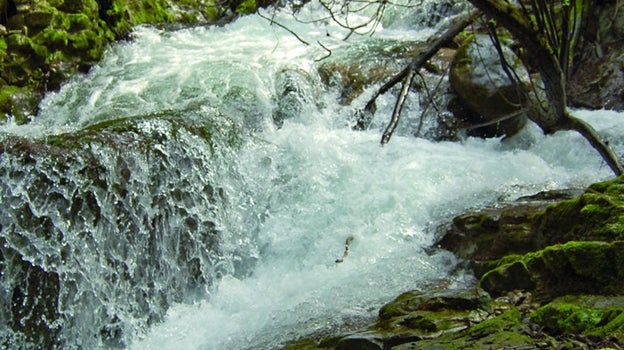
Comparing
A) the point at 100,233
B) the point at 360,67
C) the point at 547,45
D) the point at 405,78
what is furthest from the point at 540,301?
the point at 360,67

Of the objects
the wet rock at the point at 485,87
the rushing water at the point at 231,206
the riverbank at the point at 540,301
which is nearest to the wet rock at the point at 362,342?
the riverbank at the point at 540,301

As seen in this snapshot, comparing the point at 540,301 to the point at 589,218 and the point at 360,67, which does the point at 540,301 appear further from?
the point at 360,67

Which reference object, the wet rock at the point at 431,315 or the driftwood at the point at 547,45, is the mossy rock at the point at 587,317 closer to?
the wet rock at the point at 431,315

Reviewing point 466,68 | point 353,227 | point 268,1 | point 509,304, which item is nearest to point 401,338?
point 509,304

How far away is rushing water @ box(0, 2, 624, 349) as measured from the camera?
445 centimetres

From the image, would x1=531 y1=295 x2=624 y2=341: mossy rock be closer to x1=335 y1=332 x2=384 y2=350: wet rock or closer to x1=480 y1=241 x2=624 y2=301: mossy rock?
x1=480 y1=241 x2=624 y2=301: mossy rock

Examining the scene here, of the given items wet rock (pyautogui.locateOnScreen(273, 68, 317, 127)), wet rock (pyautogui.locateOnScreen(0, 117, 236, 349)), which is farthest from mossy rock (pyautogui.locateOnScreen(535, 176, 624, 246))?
wet rock (pyautogui.locateOnScreen(273, 68, 317, 127))

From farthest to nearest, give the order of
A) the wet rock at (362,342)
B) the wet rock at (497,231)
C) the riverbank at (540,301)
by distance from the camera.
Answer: the wet rock at (497,231) < the wet rock at (362,342) < the riverbank at (540,301)

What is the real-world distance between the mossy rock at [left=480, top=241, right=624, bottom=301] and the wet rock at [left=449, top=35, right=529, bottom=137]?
14.0 ft

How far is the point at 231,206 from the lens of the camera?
5.89 m

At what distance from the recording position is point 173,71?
338 inches

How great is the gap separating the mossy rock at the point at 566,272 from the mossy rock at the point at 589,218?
244mm

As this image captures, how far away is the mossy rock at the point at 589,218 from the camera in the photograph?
297cm

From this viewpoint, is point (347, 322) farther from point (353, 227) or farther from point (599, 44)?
point (599, 44)
